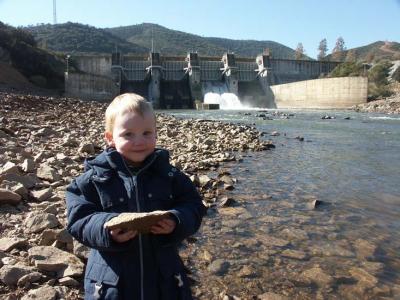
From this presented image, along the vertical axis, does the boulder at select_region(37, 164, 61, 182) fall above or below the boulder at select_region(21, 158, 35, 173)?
below

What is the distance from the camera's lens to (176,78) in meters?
54.8

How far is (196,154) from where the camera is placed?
1027 centimetres

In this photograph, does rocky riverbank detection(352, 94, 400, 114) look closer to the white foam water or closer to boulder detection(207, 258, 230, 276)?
the white foam water

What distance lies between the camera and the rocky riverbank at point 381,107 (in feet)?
130

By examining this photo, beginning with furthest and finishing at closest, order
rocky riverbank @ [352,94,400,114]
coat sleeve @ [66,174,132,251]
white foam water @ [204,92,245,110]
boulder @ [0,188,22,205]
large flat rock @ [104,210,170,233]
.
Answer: white foam water @ [204,92,245,110] < rocky riverbank @ [352,94,400,114] < boulder @ [0,188,22,205] < coat sleeve @ [66,174,132,251] < large flat rock @ [104,210,170,233]

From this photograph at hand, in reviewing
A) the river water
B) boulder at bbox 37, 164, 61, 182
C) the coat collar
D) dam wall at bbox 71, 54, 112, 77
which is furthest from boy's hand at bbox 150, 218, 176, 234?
dam wall at bbox 71, 54, 112, 77

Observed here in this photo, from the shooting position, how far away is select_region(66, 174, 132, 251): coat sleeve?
1946 millimetres

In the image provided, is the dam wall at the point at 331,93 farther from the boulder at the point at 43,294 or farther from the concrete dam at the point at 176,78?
the boulder at the point at 43,294

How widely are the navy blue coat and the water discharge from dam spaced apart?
48913 millimetres

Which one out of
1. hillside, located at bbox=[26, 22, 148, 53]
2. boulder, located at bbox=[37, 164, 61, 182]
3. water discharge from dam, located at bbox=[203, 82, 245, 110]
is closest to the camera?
boulder, located at bbox=[37, 164, 61, 182]

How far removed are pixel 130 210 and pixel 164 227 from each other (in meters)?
0.23

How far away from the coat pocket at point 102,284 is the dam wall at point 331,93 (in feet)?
150

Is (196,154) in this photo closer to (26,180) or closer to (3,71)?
(26,180)

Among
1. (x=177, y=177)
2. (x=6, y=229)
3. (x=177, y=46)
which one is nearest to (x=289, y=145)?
(x=6, y=229)
